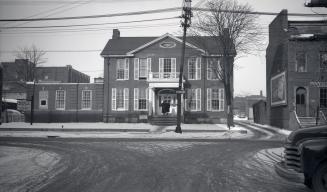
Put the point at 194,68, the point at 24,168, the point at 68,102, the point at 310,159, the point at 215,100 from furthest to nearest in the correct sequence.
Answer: the point at 68,102
the point at 194,68
the point at 215,100
the point at 24,168
the point at 310,159

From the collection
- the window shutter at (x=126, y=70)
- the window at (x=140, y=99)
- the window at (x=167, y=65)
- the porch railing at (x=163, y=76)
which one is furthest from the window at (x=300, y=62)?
the window shutter at (x=126, y=70)

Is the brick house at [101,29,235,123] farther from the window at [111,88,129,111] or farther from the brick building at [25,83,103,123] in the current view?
the brick building at [25,83,103,123]

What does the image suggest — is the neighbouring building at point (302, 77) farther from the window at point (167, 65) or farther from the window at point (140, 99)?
the window at point (140, 99)

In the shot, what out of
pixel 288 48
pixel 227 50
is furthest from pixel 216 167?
pixel 288 48

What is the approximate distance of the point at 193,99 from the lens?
123 feet

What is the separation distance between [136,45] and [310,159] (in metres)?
35.6

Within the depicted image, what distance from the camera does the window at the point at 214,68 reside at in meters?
33.1

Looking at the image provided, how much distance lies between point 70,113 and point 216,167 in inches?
1264

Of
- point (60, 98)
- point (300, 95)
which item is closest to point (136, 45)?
point (60, 98)

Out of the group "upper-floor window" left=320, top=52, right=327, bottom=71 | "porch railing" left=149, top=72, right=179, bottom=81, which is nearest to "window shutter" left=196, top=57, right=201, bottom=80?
"porch railing" left=149, top=72, right=179, bottom=81

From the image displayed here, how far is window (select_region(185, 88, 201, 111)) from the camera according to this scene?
37281 mm

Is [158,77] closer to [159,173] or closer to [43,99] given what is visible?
[43,99]

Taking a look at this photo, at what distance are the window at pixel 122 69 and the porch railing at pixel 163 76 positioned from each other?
3.87m

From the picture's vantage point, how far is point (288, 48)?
31.4 metres
